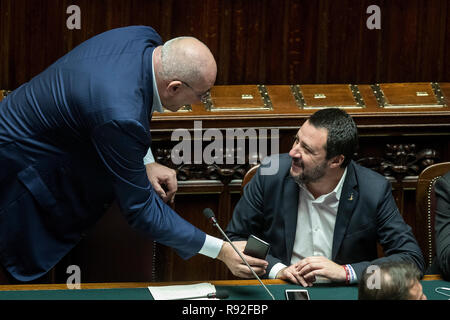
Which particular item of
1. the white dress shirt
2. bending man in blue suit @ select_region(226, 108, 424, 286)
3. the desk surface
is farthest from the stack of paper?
the white dress shirt

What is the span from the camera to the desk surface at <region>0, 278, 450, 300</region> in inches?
106

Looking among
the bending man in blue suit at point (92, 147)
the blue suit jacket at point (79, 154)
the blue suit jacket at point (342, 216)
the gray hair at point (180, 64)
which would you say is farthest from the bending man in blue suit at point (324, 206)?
the gray hair at point (180, 64)

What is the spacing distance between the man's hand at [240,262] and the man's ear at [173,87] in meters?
0.56

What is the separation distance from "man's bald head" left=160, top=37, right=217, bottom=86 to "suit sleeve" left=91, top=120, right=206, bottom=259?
25 cm

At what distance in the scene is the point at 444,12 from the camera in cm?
484

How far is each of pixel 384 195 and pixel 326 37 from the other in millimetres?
1689

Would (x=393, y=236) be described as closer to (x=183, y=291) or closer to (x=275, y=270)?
(x=275, y=270)

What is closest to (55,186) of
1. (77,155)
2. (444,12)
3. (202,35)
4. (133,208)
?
(77,155)

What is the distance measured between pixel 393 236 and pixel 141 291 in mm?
1043

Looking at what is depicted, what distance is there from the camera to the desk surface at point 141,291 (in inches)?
106

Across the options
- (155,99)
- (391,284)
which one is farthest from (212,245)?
(391,284)
